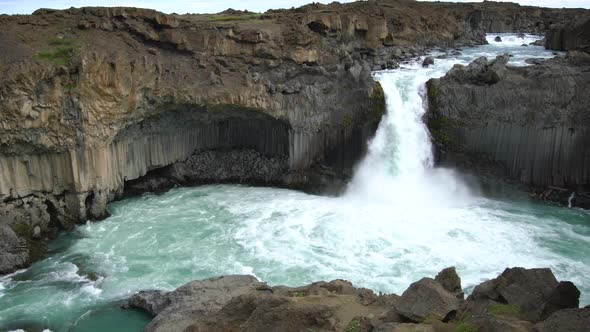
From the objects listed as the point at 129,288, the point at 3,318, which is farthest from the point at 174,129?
the point at 3,318

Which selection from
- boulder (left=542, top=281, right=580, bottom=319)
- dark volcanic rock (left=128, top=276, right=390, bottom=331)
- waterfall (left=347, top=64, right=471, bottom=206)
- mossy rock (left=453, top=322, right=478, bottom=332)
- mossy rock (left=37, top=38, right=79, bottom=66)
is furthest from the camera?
waterfall (left=347, top=64, right=471, bottom=206)

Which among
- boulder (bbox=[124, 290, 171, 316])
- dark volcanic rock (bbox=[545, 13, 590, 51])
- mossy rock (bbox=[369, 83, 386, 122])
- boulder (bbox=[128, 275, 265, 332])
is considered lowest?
boulder (bbox=[124, 290, 171, 316])

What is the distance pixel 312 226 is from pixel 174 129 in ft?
35.8

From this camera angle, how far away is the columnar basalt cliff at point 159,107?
969 inches

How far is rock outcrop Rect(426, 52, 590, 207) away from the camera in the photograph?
28438 millimetres

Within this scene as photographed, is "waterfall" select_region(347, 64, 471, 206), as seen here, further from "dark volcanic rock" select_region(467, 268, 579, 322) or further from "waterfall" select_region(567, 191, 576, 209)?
"dark volcanic rock" select_region(467, 268, 579, 322)

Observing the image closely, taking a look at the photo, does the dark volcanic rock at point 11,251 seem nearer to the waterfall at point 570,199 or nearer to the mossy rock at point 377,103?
the mossy rock at point 377,103

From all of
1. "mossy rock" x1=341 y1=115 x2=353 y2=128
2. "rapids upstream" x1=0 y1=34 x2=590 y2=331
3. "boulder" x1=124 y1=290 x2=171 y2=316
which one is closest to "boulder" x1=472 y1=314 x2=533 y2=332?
"rapids upstream" x1=0 y1=34 x2=590 y2=331

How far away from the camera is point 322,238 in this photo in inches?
942

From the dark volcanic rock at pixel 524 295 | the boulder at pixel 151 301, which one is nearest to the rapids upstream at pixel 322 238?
the boulder at pixel 151 301

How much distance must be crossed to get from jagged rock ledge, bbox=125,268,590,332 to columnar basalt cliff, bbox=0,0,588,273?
45.6 ft

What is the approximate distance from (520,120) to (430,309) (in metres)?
20.8

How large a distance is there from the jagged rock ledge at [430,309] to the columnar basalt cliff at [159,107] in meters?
13.9

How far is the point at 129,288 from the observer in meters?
19.8
